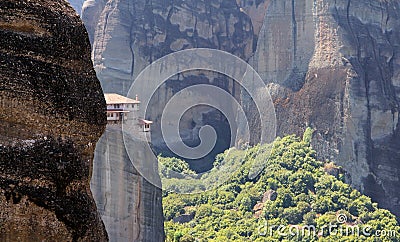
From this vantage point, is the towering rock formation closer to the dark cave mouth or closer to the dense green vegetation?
the dense green vegetation

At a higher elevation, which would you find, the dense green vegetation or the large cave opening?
the large cave opening

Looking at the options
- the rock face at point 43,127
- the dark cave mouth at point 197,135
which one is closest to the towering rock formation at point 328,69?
the dark cave mouth at point 197,135

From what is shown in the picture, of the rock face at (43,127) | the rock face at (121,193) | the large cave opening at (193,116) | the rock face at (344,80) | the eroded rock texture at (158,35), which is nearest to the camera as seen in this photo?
the rock face at (43,127)

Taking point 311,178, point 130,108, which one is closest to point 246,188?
point 311,178

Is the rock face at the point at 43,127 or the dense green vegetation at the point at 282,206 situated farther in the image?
the dense green vegetation at the point at 282,206

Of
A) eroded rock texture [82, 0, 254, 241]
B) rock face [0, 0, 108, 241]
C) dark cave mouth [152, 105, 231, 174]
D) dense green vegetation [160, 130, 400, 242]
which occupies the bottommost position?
dense green vegetation [160, 130, 400, 242]

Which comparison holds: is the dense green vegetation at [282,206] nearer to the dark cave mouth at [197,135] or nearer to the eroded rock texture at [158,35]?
the dark cave mouth at [197,135]

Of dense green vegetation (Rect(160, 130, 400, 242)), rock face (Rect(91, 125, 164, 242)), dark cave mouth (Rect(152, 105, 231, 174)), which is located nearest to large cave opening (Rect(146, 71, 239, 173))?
dark cave mouth (Rect(152, 105, 231, 174))
